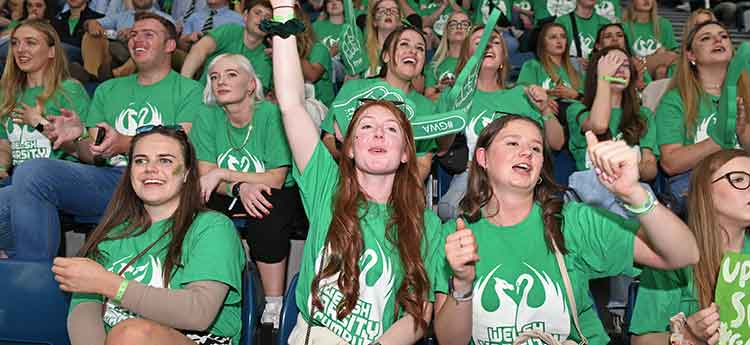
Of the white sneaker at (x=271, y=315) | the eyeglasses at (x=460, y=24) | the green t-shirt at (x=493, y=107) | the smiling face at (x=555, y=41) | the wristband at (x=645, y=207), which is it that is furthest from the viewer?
the eyeglasses at (x=460, y=24)

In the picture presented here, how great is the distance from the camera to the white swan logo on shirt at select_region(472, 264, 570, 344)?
249 centimetres

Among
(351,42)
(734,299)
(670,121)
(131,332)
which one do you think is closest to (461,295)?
(734,299)

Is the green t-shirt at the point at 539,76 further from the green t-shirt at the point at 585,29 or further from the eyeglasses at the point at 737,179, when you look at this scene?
the eyeglasses at the point at 737,179

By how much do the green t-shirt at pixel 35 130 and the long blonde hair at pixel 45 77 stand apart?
0.02 metres

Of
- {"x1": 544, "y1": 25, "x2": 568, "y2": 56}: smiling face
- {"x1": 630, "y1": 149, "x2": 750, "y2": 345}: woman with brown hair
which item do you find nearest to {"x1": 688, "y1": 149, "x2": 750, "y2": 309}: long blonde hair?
{"x1": 630, "y1": 149, "x2": 750, "y2": 345}: woman with brown hair

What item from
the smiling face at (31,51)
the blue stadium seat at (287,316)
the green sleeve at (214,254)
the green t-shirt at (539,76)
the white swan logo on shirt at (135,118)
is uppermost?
the smiling face at (31,51)

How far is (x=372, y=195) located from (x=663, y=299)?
88 centimetres

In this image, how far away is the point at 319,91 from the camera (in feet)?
17.1

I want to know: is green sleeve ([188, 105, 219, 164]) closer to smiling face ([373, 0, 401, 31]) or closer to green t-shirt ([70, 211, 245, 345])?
green t-shirt ([70, 211, 245, 345])

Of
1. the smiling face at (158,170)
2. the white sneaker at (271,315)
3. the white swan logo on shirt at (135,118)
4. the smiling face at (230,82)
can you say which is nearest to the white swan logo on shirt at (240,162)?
the smiling face at (230,82)

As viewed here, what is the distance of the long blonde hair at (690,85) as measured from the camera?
3.93 m

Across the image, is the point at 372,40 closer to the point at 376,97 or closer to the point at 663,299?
the point at 376,97

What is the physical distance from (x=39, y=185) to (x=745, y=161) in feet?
7.92

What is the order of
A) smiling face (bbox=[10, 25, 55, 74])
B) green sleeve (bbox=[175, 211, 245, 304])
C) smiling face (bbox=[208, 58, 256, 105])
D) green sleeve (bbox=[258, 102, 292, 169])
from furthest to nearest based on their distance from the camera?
1. smiling face (bbox=[10, 25, 55, 74])
2. smiling face (bbox=[208, 58, 256, 105])
3. green sleeve (bbox=[258, 102, 292, 169])
4. green sleeve (bbox=[175, 211, 245, 304])
